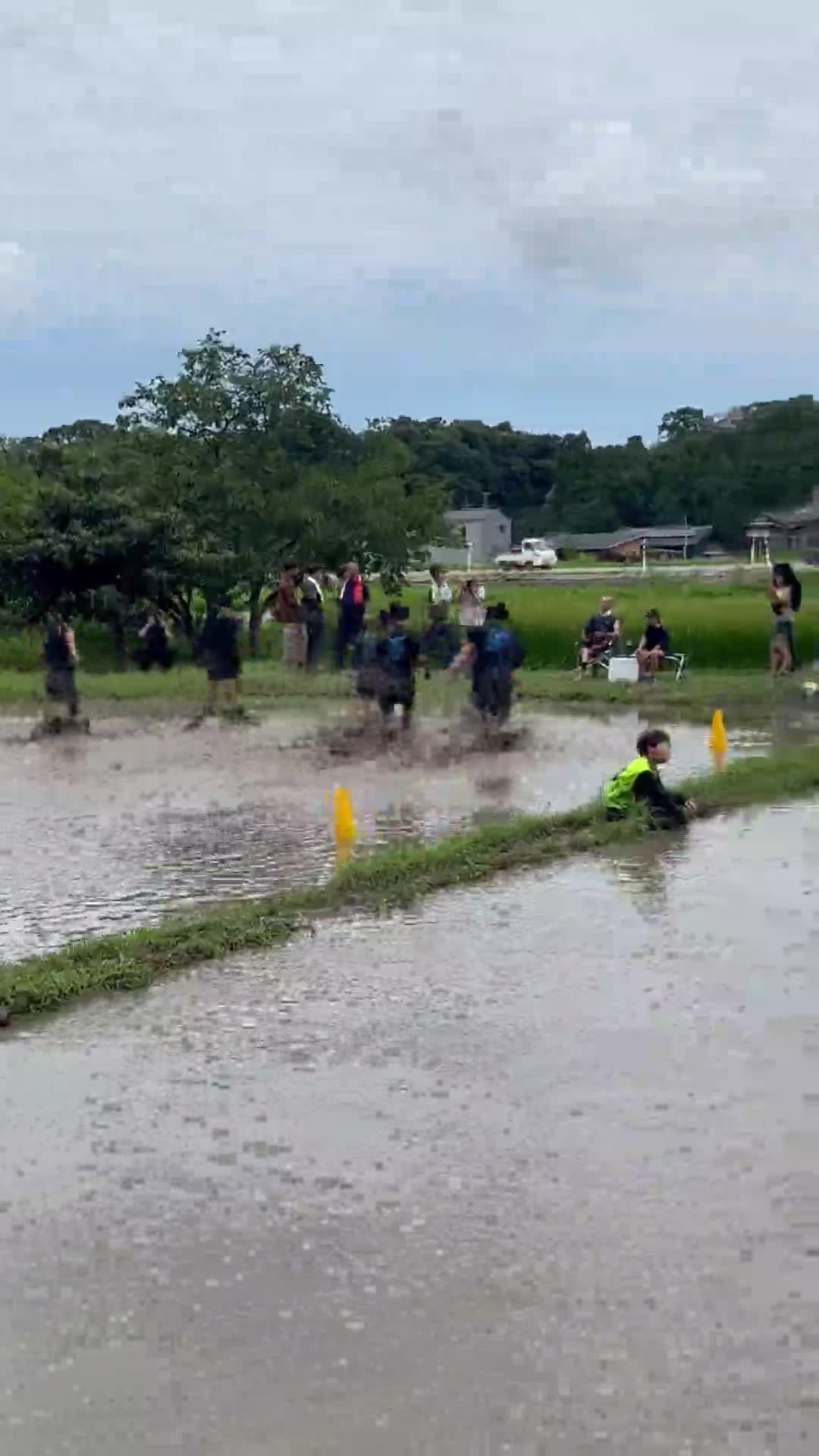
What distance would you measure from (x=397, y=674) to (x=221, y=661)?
363cm

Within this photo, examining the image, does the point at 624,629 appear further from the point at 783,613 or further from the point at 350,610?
the point at 783,613

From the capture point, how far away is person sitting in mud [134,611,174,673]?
110 ft

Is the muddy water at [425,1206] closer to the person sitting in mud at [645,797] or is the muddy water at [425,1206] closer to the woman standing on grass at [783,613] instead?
the person sitting in mud at [645,797]

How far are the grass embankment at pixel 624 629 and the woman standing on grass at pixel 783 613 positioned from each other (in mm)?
3362

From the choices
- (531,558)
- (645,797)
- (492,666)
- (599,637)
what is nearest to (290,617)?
(599,637)

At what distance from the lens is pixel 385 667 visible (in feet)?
74.4

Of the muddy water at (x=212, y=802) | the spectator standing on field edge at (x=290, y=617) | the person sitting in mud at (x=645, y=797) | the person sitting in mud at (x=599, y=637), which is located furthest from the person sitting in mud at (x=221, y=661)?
the person sitting in mud at (x=645, y=797)

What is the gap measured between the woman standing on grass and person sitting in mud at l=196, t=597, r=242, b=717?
7.58 meters

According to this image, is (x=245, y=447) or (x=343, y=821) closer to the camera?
(x=343, y=821)

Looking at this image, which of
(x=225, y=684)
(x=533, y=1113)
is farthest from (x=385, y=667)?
(x=533, y=1113)

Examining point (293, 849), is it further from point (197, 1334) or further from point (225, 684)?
point (225, 684)

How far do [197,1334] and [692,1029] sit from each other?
3.74 metres

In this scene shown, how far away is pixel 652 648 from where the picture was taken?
92.5ft

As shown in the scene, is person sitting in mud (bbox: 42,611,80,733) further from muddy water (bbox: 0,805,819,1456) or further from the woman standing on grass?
muddy water (bbox: 0,805,819,1456)
